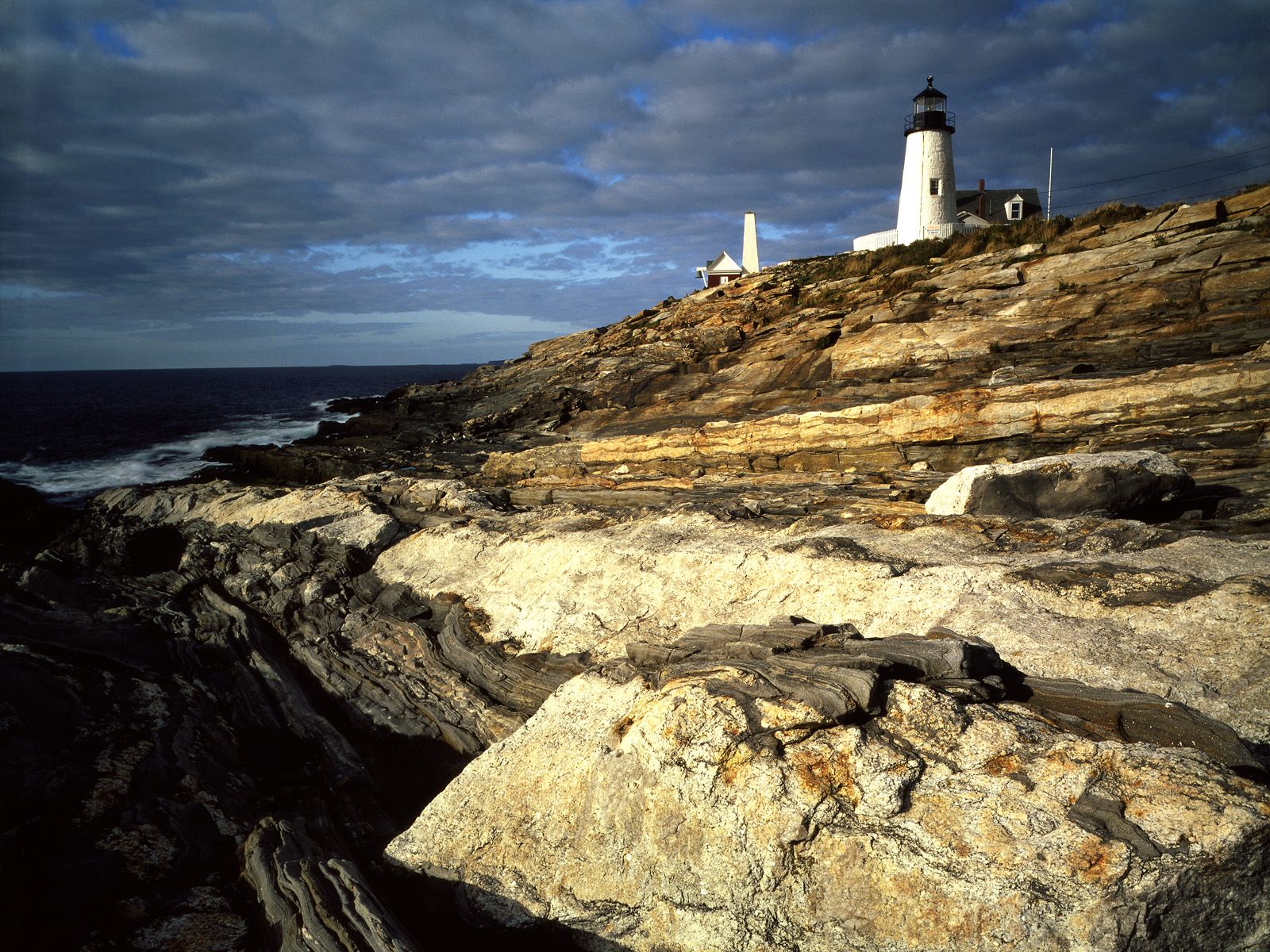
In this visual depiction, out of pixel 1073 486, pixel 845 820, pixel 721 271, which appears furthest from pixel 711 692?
pixel 721 271

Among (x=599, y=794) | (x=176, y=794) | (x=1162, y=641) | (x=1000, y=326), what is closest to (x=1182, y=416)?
(x=1000, y=326)

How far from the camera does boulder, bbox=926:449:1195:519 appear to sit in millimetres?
12859

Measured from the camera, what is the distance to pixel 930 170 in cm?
5084

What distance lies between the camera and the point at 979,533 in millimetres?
Result: 11773

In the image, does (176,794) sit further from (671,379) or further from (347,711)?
(671,379)

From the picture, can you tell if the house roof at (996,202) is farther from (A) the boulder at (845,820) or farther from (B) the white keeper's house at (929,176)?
(A) the boulder at (845,820)

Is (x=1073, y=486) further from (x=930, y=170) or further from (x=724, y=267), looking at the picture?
(x=724, y=267)

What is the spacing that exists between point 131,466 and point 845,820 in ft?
185

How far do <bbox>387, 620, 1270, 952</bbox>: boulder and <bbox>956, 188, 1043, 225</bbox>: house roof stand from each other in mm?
60765

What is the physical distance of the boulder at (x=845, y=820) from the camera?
5.50 m

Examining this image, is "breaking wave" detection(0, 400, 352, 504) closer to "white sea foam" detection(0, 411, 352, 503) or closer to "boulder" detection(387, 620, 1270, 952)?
"white sea foam" detection(0, 411, 352, 503)

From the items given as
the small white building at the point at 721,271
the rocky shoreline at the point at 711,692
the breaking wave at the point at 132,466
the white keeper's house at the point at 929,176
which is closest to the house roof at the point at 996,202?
the white keeper's house at the point at 929,176

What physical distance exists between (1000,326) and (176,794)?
26.1m

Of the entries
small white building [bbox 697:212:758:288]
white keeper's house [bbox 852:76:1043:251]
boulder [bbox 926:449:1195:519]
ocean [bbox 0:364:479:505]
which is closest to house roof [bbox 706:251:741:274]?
small white building [bbox 697:212:758:288]
